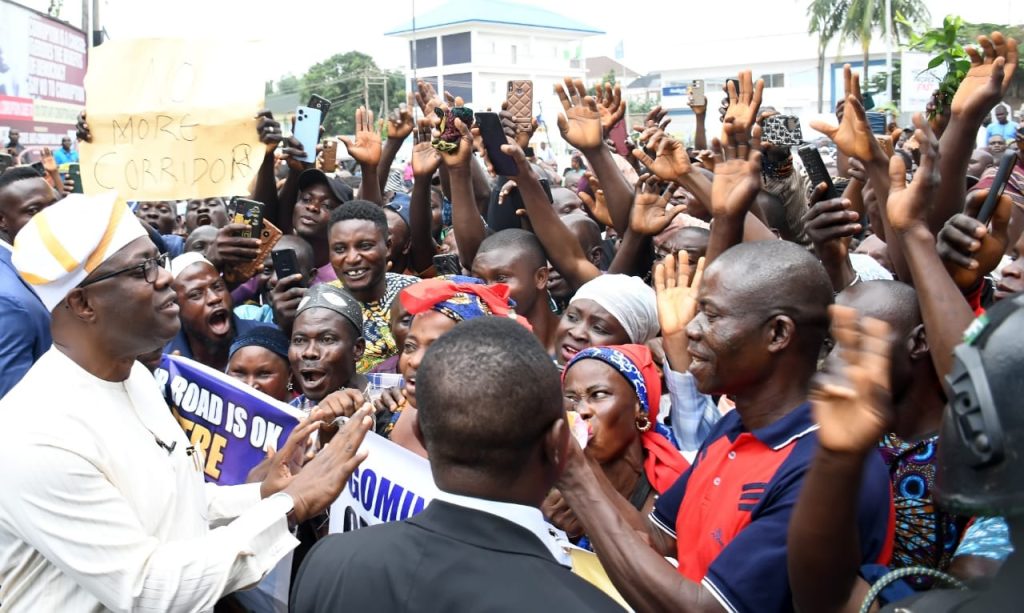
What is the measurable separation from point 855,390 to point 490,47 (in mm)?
87215

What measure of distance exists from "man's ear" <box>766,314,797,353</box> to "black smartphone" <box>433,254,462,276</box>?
3332mm

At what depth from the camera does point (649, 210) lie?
16.8 feet

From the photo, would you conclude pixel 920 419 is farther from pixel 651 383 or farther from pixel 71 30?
pixel 71 30

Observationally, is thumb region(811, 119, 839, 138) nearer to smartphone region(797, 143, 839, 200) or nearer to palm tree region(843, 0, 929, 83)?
smartphone region(797, 143, 839, 200)

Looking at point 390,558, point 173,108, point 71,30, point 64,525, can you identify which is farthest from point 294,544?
point 71,30

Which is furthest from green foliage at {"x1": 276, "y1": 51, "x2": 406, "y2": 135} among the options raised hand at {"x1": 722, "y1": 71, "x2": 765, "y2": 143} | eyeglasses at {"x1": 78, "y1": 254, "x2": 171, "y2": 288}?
eyeglasses at {"x1": 78, "y1": 254, "x2": 171, "y2": 288}

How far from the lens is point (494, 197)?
22.0 ft

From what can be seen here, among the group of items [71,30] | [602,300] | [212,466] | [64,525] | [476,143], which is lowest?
[212,466]

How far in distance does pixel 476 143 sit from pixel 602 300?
2.56 metres

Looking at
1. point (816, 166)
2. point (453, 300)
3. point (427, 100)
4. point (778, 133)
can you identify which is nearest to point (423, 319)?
point (453, 300)

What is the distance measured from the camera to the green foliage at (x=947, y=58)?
201 inches

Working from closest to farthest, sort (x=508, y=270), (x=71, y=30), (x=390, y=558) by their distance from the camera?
(x=390, y=558)
(x=508, y=270)
(x=71, y=30)

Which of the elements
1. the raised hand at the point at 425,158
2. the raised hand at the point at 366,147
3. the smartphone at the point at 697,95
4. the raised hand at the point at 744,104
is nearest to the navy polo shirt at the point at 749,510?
the raised hand at the point at 744,104

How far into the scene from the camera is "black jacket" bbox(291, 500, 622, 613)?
192cm
